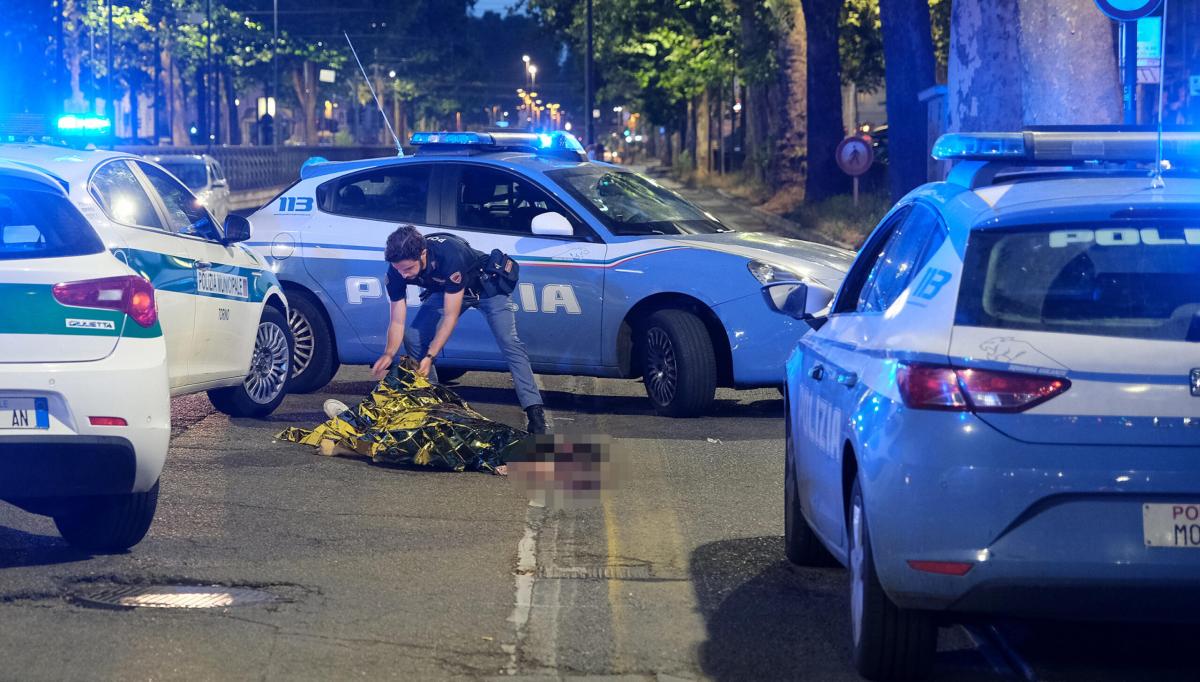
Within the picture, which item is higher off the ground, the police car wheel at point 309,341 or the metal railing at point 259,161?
the metal railing at point 259,161

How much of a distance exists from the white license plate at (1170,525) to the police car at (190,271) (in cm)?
554

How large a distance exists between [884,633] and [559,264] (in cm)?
638

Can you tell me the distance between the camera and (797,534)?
6.83 metres

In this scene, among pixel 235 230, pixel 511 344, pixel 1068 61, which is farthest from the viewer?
pixel 1068 61

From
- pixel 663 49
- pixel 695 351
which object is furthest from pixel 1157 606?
pixel 663 49

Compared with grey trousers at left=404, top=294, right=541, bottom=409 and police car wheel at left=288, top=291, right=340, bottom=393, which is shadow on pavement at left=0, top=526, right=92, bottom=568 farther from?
police car wheel at left=288, top=291, right=340, bottom=393

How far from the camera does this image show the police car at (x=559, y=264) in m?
10.9

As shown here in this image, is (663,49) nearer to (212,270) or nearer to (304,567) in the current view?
(212,270)

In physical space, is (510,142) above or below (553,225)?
above

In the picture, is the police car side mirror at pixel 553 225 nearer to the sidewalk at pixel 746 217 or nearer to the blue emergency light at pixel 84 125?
the blue emergency light at pixel 84 125

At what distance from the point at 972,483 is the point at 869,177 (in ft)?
119

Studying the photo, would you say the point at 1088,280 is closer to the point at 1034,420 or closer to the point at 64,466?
the point at 1034,420

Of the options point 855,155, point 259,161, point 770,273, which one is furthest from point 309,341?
point 259,161

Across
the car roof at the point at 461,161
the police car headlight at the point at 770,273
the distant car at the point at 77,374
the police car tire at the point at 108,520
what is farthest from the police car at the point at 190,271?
the police car headlight at the point at 770,273
